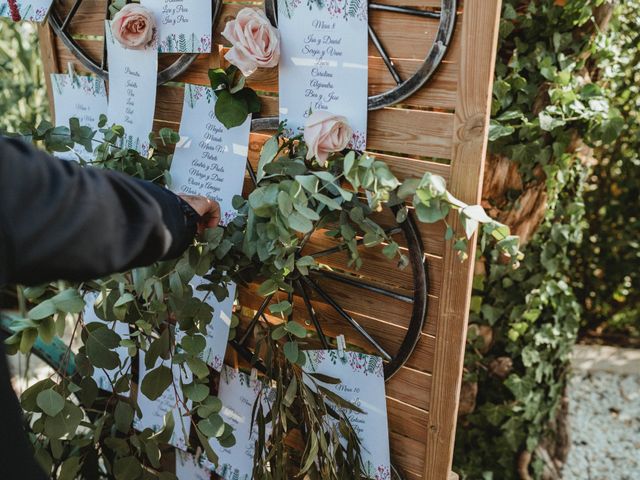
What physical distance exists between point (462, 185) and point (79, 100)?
1184 mm

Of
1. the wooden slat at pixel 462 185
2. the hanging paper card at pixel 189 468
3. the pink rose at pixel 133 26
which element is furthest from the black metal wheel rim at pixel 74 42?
the hanging paper card at pixel 189 468

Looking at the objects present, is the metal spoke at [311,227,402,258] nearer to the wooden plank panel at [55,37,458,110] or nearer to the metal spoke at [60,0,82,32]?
the wooden plank panel at [55,37,458,110]

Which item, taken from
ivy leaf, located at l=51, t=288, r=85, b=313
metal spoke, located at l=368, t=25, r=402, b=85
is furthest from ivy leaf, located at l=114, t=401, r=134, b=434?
metal spoke, located at l=368, t=25, r=402, b=85

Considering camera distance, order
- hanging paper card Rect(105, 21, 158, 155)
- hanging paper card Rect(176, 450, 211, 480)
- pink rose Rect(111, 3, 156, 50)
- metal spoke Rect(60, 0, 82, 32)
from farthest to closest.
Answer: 1. hanging paper card Rect(176, 450, 211, 480)
2. metal spoke Rect(60, 0, 82, 32)
3. hanging paper card Rect(105, 21, 158, 155)
4. pink rose Rect(111, 3, 156, 50)

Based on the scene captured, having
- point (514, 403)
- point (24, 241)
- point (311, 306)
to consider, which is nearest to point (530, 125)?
Answer: point (311, 306)

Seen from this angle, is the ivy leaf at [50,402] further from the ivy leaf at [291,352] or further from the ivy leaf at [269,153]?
the ivy leaf at [269,153]

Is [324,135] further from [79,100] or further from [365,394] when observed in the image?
[79,100]

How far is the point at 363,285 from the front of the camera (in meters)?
1.42

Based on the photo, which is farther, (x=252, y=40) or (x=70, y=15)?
(x=70, y=15)

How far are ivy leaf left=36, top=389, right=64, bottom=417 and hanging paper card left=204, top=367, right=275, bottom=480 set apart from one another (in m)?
0.44

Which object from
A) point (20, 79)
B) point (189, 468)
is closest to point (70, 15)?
point (189, 468)

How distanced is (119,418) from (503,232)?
38.4 inches

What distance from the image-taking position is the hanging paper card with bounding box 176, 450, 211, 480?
72.1 inches

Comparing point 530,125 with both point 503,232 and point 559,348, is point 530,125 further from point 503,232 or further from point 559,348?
point 559,348
